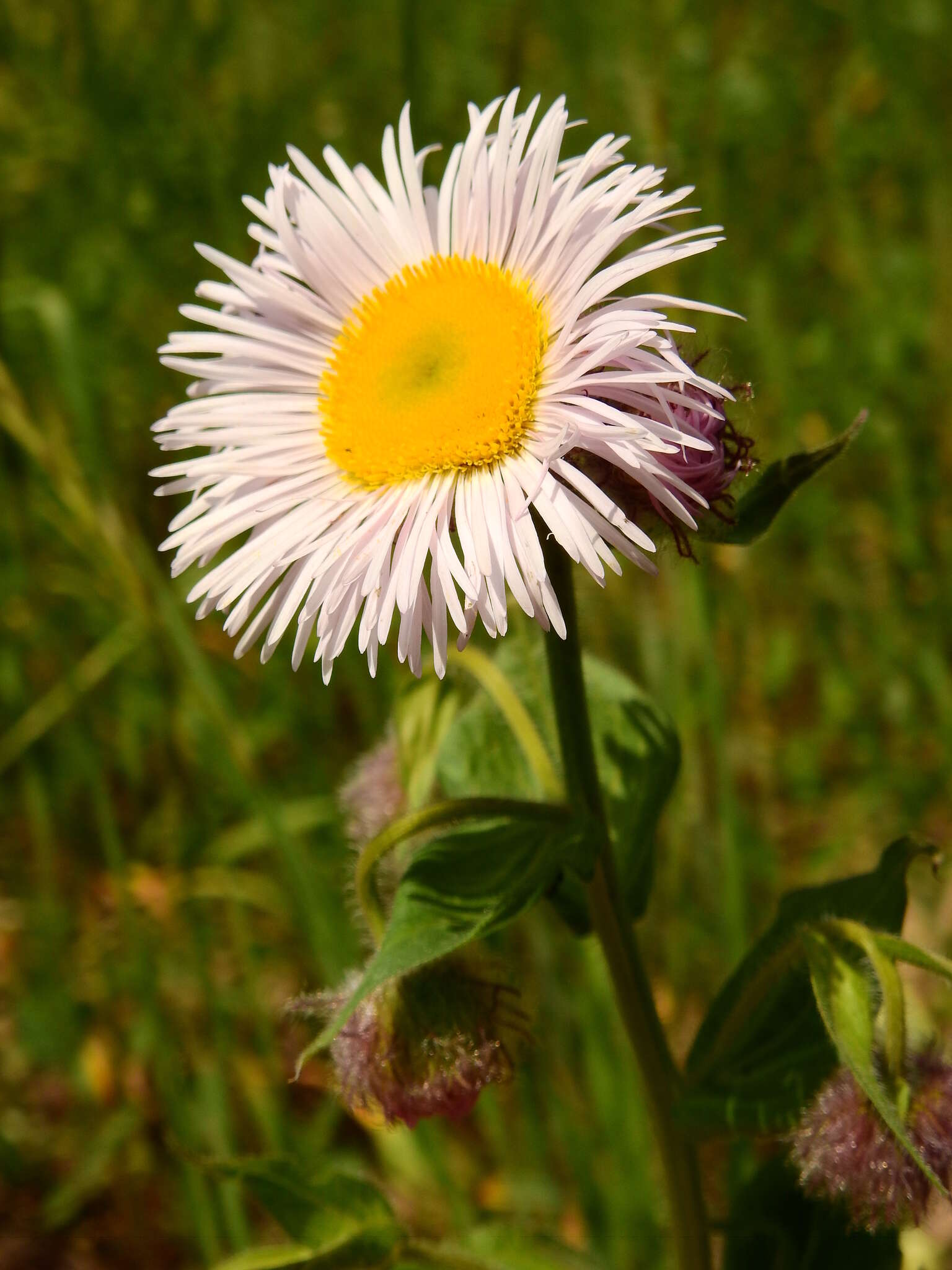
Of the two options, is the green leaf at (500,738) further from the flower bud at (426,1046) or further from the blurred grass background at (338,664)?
the blurred grass background at (338,664)

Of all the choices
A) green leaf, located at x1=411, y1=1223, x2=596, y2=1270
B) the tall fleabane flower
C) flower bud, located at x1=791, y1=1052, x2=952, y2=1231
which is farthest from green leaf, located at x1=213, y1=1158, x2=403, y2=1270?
→ the tall fleabane flower

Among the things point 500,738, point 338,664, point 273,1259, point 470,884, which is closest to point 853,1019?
point 470,884

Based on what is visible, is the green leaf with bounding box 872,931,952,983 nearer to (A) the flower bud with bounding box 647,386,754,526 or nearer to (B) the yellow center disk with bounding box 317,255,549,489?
(A) the flower bud with bounding box 647,386,754,526

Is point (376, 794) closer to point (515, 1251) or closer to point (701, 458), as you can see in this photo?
point (515, 1251)

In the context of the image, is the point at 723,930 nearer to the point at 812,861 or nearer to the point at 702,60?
the point at 812,861

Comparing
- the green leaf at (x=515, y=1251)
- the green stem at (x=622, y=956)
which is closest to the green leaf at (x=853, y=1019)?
the green stem at (x=622, y=956)

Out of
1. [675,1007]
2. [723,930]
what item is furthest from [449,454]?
[675,1007]
